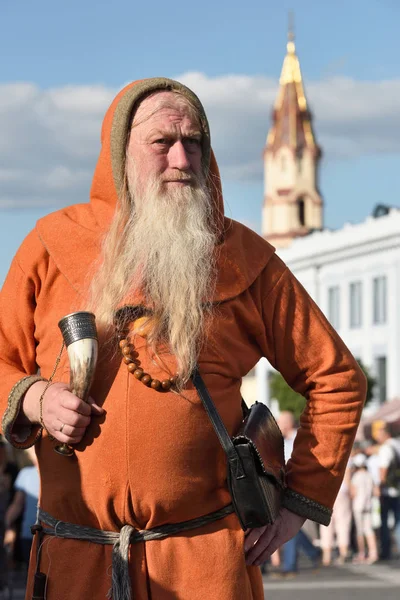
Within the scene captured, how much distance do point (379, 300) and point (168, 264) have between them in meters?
63.9

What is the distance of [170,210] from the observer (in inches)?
151

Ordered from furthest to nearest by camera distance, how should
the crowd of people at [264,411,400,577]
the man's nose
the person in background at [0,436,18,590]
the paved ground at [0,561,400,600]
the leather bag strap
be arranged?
the crowd of people at [264,411,400,577]
the paved ground at [0,561,400,600]
the person in background at [0,436,18,590]
the man's nose
the leather bag strap

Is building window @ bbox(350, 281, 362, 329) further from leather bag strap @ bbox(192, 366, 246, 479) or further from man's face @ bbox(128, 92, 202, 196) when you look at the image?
leather bag strap @ bbox(192, 366, 246, 479)

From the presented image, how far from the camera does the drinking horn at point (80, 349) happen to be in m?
3.50

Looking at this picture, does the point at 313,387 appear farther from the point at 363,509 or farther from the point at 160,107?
the point at 363,509

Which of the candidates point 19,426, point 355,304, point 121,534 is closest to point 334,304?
point 355,304

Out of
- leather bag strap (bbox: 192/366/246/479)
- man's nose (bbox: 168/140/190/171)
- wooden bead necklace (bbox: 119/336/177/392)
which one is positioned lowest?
leather bag strap (bbox: 192/366/246/479)

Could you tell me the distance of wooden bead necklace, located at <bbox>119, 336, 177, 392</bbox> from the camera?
3576mm

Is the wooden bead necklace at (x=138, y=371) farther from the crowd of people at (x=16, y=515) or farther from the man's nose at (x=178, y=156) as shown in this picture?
the crowd of people at (x=16, y=515)

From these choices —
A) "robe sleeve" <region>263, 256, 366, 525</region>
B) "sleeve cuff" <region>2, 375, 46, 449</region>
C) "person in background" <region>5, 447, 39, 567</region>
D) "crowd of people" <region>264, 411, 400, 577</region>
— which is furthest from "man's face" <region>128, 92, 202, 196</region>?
"crowd of people" <region>264, 411, 400, 577</region>

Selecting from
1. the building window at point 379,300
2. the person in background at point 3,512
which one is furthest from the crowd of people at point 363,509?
the building window at point 379,300

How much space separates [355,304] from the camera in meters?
69.6

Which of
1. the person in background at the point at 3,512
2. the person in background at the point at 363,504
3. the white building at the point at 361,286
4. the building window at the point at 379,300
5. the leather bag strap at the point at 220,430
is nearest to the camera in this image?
the leather bag strap at the point at 220,430

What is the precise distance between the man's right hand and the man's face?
640 millimetres
